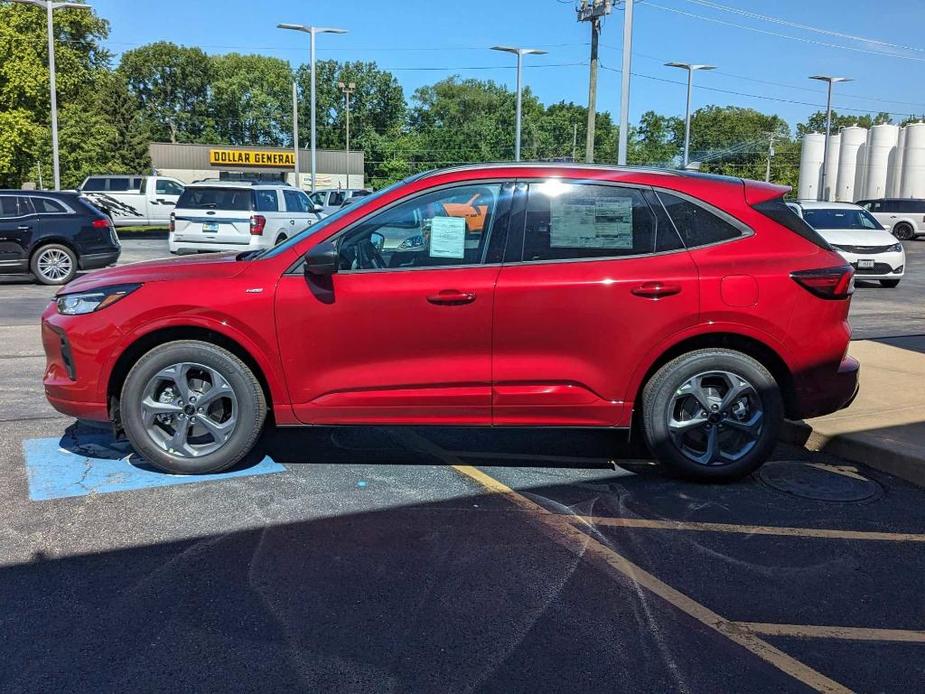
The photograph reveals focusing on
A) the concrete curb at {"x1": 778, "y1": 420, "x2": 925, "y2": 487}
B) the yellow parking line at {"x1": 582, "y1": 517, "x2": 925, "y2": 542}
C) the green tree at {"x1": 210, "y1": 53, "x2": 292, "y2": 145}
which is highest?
the green tree at {"x1": 210, "y1": 53, "x2": 292, "y2": 145}

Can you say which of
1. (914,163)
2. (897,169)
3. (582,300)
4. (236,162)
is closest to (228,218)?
(582,300)

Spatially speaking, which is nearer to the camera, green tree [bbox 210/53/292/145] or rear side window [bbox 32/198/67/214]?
rear side window [bbox 32/198/67/214]

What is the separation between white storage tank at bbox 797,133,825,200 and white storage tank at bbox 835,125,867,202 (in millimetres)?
1863

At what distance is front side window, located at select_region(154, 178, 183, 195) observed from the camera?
32.3 meters

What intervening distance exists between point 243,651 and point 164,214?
31.9 metres

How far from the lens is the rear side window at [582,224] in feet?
15.8

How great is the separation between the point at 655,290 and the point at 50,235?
12890 millimetres

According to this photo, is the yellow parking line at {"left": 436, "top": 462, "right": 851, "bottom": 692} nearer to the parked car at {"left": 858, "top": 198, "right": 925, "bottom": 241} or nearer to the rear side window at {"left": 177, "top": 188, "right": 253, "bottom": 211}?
the rear side window at {"left": 177, "top": 188, "right": 253, "bottom": 211}

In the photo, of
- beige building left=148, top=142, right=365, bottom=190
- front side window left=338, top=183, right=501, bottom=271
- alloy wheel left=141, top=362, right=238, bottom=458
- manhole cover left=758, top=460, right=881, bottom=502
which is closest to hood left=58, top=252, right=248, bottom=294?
alloy wheel left=141, top=362, right=238, bottom=458

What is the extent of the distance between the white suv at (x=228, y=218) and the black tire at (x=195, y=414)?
40.1 ft

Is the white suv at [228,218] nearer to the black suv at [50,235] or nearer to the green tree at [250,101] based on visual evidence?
the black suv at [50,235]

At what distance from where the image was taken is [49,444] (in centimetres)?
557

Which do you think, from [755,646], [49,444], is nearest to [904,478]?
[755,646]

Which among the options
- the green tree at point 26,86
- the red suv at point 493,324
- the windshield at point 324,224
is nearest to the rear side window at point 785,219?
the red suv at point 493,324
